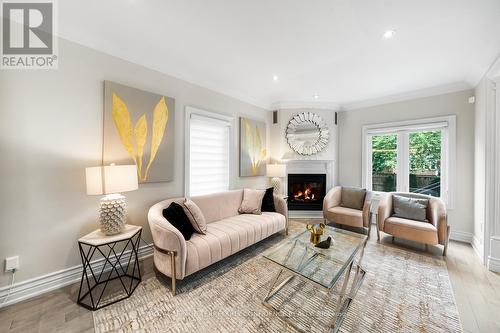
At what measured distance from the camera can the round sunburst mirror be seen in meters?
4.48

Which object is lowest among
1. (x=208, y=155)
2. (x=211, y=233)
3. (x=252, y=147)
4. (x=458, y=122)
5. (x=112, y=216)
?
(x=211, y=233)

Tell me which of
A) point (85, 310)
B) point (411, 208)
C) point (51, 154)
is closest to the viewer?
point (85, 310)

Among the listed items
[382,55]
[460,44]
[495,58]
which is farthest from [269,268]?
[495,58]

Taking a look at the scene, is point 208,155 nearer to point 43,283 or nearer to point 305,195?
point 43,283

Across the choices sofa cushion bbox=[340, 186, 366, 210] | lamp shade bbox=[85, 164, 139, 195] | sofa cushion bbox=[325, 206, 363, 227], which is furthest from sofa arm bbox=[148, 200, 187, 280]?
sofa cushion bbox=[340, 186, 366, 210]

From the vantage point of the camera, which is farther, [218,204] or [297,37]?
[218,204]

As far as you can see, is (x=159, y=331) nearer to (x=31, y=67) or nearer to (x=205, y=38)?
(x=31, y=67)

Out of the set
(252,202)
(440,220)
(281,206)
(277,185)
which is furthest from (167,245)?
(440,220)

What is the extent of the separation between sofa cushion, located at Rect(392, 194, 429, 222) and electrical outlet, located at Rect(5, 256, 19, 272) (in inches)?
196

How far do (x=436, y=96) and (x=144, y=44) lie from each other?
15.9 ft

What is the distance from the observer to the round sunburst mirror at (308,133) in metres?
4.48

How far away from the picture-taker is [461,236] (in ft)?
10.7

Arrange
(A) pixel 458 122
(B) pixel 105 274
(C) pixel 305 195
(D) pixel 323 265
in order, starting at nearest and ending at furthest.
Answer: (D) pixel 323 265 → (B) pixel 105 274 → (A) pixel 458 122 → (C) pixel 305 195

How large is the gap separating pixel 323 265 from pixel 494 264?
7.92 ft
